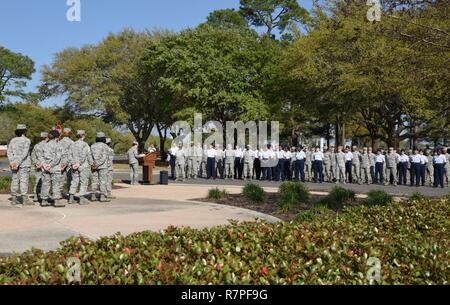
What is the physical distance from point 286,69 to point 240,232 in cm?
2881

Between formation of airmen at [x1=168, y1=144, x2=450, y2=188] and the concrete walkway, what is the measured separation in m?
10.4

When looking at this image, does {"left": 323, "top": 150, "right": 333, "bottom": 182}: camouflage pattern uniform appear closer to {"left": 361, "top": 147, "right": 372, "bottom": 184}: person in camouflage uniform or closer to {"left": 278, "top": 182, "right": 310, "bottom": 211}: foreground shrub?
{"left": 361, "top": 147, "right": 372, "bottom": 184}: person in camouflage uniform

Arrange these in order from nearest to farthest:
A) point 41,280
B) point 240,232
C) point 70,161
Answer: point 41,280, point 240,232, point 70,161

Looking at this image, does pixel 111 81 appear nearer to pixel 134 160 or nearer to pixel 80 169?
pixel 134 160

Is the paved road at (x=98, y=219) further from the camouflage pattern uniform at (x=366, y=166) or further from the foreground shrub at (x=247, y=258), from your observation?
the camouflage pattern uniform at (x=366, y=166)

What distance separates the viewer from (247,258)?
4.63 m

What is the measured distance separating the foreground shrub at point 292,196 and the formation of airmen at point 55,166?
4.59 meters

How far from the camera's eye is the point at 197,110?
35.7 meters

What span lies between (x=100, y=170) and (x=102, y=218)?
332 centimetres

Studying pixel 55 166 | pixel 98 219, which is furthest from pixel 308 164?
pixel 98 219

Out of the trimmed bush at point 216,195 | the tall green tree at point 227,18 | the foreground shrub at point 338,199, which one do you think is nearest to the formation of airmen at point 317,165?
the trimmed bush at point 216,195
